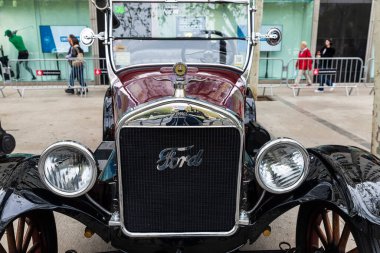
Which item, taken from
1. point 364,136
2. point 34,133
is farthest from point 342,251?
point 34,133

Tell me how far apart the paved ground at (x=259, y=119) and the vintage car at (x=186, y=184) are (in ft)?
3.18

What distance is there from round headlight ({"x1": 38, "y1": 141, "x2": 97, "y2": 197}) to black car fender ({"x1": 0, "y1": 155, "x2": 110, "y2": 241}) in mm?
117

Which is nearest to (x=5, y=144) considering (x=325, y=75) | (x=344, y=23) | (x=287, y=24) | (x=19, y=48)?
(x=325, y=75)

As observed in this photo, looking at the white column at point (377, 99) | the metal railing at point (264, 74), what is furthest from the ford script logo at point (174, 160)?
the metal railing at point (264, 74)

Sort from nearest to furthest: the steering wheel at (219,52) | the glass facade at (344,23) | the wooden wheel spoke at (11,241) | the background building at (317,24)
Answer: the wooden wheel spoke at (11,241), the steering wheel at (219,52), the background building at (317,24), the glass facade at (344,23)

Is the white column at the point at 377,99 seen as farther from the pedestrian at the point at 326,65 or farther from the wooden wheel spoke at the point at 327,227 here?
the pedestrian at the point at 326,65

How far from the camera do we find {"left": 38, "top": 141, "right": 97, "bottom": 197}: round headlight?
7.34 ft

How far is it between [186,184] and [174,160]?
0.58 feet

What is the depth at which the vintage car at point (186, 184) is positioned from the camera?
7.12 ft

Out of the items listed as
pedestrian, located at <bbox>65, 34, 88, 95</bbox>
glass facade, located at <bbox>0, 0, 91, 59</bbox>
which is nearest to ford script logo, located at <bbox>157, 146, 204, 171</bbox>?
pedestrian, located at <bbox>65, 34, 88, 95</bbox>

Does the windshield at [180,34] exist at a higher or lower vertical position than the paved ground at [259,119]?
higher

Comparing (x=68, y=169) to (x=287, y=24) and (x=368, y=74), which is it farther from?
(x=368, y=74)

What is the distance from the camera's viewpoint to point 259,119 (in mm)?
8062

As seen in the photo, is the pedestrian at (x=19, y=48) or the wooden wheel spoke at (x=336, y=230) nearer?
the wooden wheel spoke at (x=336, y=230)
